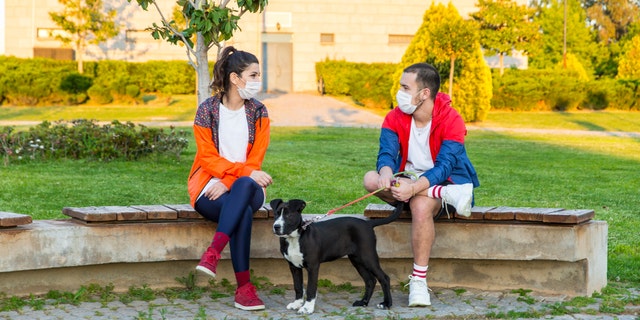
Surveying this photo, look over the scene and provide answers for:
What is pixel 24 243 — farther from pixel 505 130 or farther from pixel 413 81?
pixel 505 130

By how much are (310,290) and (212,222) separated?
86cm

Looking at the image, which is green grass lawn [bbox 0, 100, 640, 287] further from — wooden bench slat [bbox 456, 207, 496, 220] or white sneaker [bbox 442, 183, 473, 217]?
white sneaker [bbox 442, 183, 473, 217]

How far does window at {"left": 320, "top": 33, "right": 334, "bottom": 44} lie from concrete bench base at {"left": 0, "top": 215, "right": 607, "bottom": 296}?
3483 centimetres

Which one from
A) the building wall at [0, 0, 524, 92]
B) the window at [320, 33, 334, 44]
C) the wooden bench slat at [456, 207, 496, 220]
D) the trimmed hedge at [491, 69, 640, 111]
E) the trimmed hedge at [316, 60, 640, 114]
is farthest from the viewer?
the window at [320, 33, 334, 44]

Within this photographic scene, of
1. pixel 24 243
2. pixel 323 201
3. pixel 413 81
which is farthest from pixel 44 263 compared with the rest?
pixel 323 201

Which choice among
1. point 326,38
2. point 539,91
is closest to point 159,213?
point 539,91

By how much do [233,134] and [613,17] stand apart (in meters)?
73.0

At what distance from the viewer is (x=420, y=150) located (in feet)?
18.7

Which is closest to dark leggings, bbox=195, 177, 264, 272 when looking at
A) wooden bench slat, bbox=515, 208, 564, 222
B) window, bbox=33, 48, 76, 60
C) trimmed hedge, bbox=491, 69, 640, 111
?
wooden bench slat, bbox=515, 208, 564, 222

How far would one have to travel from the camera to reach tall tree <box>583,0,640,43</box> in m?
Result: 73.4

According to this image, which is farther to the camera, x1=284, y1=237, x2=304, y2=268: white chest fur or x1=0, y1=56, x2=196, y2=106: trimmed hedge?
x1=0, y1=56, x2=196, y2=106: trimmed hedge

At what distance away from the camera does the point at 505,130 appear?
75.7 ft

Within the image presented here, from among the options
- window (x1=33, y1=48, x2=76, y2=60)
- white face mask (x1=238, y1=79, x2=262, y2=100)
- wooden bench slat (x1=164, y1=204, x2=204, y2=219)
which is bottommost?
wooden bench slat (x1=164, y1=204, x2=204, y2=219)

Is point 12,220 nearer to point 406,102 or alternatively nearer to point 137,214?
point 137,214
